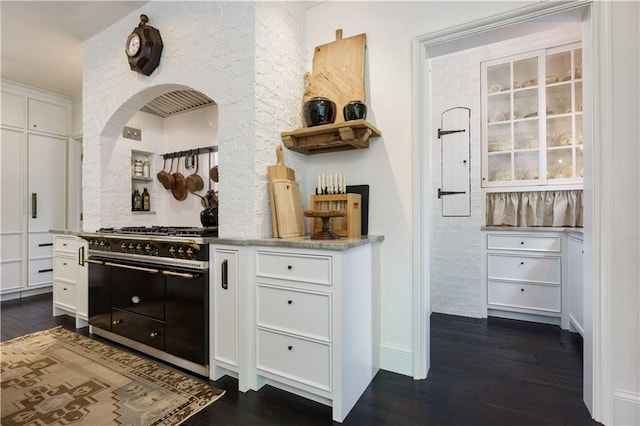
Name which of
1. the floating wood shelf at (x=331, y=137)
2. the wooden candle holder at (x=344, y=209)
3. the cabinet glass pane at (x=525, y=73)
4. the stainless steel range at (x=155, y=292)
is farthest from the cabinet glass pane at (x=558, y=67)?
the stainless steel range at (x=155, y=292)

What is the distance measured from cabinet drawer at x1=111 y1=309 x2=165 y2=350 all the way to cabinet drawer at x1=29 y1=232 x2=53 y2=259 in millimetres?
2728

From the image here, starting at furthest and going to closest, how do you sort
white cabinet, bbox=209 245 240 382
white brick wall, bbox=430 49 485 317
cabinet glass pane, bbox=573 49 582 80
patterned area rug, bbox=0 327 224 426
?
white brick wall, bbox=430 49 485 317 → cabinet glass pane, bbox=573 49 582 80 → white cabinet, bbox=209 245 240 382 → patterned area rug, bbox=0 327 224 426

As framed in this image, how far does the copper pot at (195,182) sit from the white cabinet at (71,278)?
1.13 metres

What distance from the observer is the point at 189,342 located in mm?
2197

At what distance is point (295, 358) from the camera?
1.88 metres

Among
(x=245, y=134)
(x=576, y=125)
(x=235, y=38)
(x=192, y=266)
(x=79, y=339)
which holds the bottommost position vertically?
(x=79, y=339)

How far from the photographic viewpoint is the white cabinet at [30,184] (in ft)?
13.5

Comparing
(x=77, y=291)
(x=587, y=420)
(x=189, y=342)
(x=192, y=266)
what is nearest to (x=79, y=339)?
(x=77, y=291)

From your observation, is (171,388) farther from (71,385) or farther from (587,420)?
(587,420)

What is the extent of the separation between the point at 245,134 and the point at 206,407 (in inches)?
66.7

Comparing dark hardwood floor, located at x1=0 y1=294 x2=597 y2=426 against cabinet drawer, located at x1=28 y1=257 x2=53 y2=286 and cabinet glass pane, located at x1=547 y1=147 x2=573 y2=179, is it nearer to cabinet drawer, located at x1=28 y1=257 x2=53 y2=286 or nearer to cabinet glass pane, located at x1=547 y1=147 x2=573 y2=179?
cabinet glass pane, located at x1=547 y1=147 x2=573 y2=179

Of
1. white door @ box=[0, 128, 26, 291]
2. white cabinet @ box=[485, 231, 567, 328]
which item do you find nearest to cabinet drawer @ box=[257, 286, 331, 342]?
white cabinet @ box=[485, 231, 567, 328]

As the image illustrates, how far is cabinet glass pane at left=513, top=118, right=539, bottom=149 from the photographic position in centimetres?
342

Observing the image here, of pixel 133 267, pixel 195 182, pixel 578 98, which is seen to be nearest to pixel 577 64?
pixel 578 98
